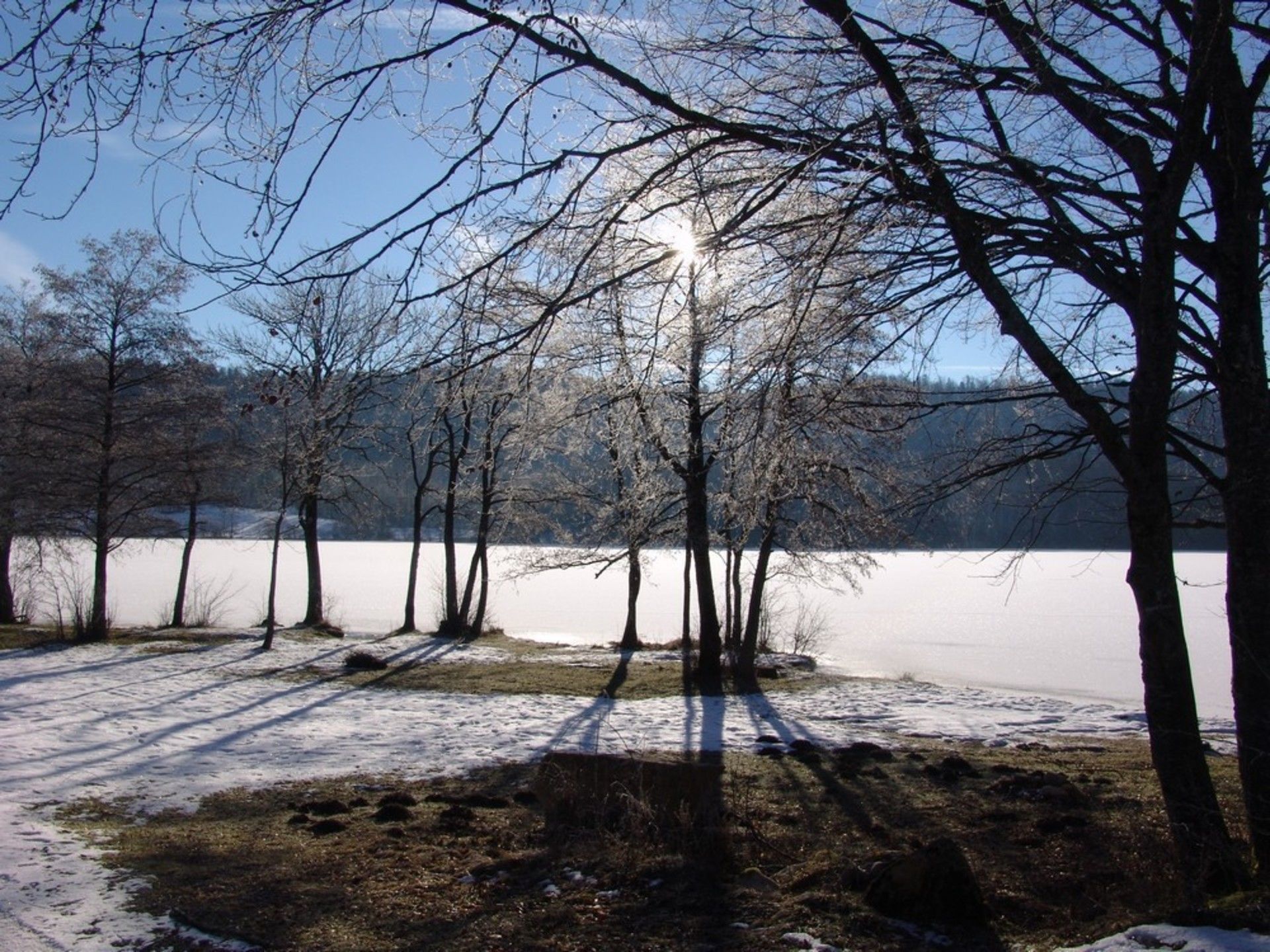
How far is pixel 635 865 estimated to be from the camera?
5109 mm

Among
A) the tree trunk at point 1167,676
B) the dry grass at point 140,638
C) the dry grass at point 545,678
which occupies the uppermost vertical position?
the tree trunk at point 1167,676

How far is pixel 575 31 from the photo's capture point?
164 inches

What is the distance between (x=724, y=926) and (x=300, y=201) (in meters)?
3.54

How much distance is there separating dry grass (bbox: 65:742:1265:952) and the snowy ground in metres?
0.34

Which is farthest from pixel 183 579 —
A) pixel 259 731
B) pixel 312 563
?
pixel 259 731

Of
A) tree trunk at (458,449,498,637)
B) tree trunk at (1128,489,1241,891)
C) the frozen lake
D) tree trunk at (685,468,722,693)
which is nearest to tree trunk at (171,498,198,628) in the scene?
the frozen lake

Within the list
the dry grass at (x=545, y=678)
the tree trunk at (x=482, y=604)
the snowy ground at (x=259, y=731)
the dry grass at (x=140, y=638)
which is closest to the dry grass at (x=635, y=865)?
the snowy ground at (x=259, y=731)

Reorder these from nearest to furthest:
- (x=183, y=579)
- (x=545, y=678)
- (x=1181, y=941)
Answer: (x=1181, y=941) → (x=545, y=678) → (x=183, y=579)

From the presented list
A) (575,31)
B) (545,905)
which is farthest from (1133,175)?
(545,905)

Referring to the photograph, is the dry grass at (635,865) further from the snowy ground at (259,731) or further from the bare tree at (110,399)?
the bare tree at (110,399)

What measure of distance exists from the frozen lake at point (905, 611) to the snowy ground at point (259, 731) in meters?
2.46

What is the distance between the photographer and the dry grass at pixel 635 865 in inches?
164

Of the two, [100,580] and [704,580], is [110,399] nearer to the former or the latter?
[100,580]

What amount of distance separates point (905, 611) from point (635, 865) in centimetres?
3082
